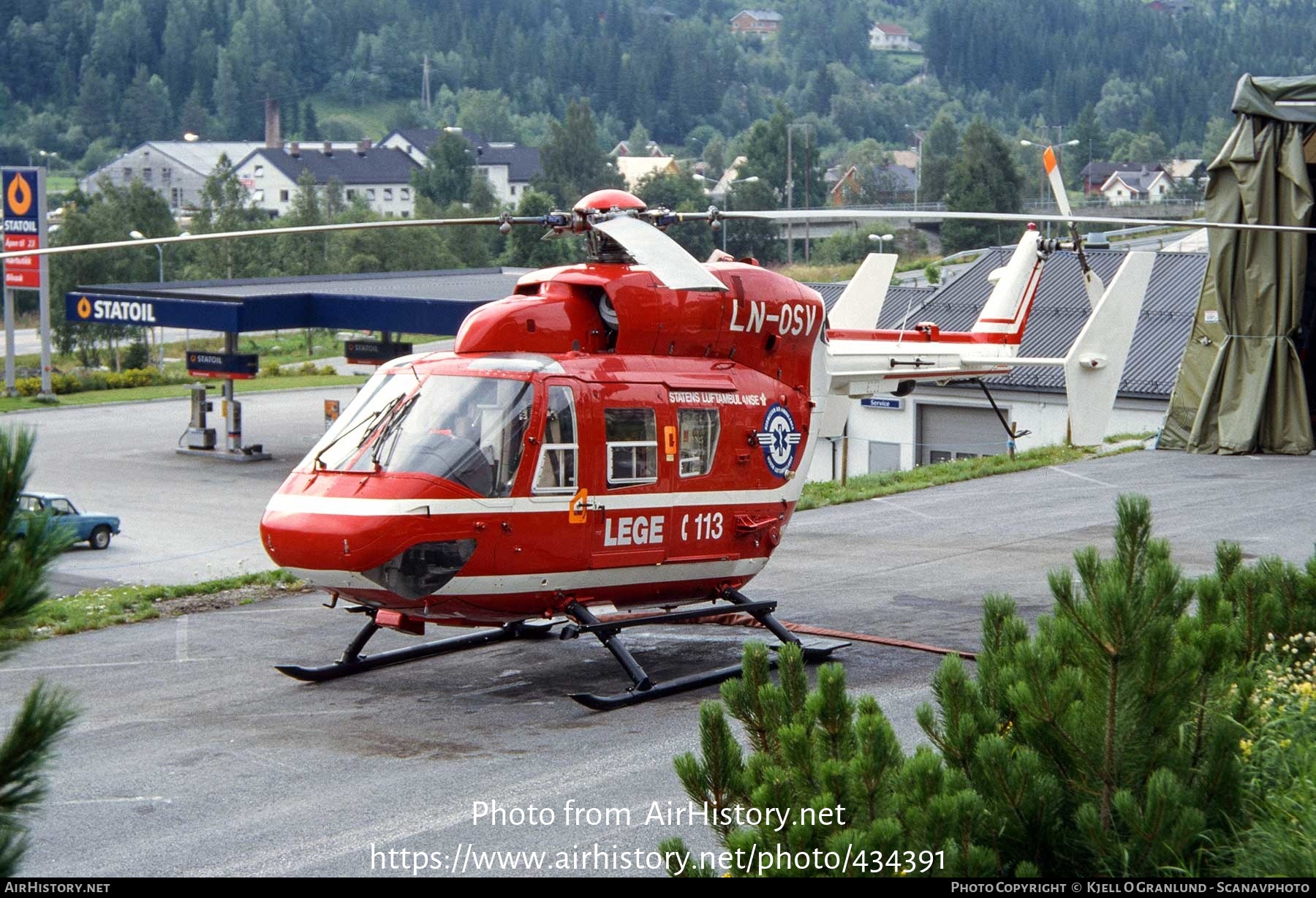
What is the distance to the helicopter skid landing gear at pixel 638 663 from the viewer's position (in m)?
10.3

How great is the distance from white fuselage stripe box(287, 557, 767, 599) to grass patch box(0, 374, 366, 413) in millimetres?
38431

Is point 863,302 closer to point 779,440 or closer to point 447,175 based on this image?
point 779,440

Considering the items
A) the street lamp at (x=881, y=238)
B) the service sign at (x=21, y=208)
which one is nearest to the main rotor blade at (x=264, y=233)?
the street lamp at (x=881, y=238)

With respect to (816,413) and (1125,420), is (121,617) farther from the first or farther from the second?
(1125,420)

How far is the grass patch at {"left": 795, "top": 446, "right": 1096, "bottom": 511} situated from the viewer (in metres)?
20.9

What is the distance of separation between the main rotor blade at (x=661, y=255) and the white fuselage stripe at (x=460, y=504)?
175 cm

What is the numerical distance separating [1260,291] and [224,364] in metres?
24.8

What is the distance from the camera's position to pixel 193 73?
620ft

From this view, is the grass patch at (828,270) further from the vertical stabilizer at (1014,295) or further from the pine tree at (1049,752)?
the pine tree at (1049,752)

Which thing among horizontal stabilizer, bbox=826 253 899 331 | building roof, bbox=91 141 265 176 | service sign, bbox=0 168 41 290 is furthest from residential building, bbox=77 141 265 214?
horizontal stabilizer, bbox=826 253 899 331

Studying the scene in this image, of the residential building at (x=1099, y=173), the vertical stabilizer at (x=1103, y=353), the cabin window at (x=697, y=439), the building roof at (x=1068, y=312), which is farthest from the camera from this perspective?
the residential building at (x=1099, y=173)

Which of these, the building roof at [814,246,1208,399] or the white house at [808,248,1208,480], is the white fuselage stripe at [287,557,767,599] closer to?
the white house at [808,248,1208,480]

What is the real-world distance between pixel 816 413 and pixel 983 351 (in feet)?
18.8

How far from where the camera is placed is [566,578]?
10.7 meters
